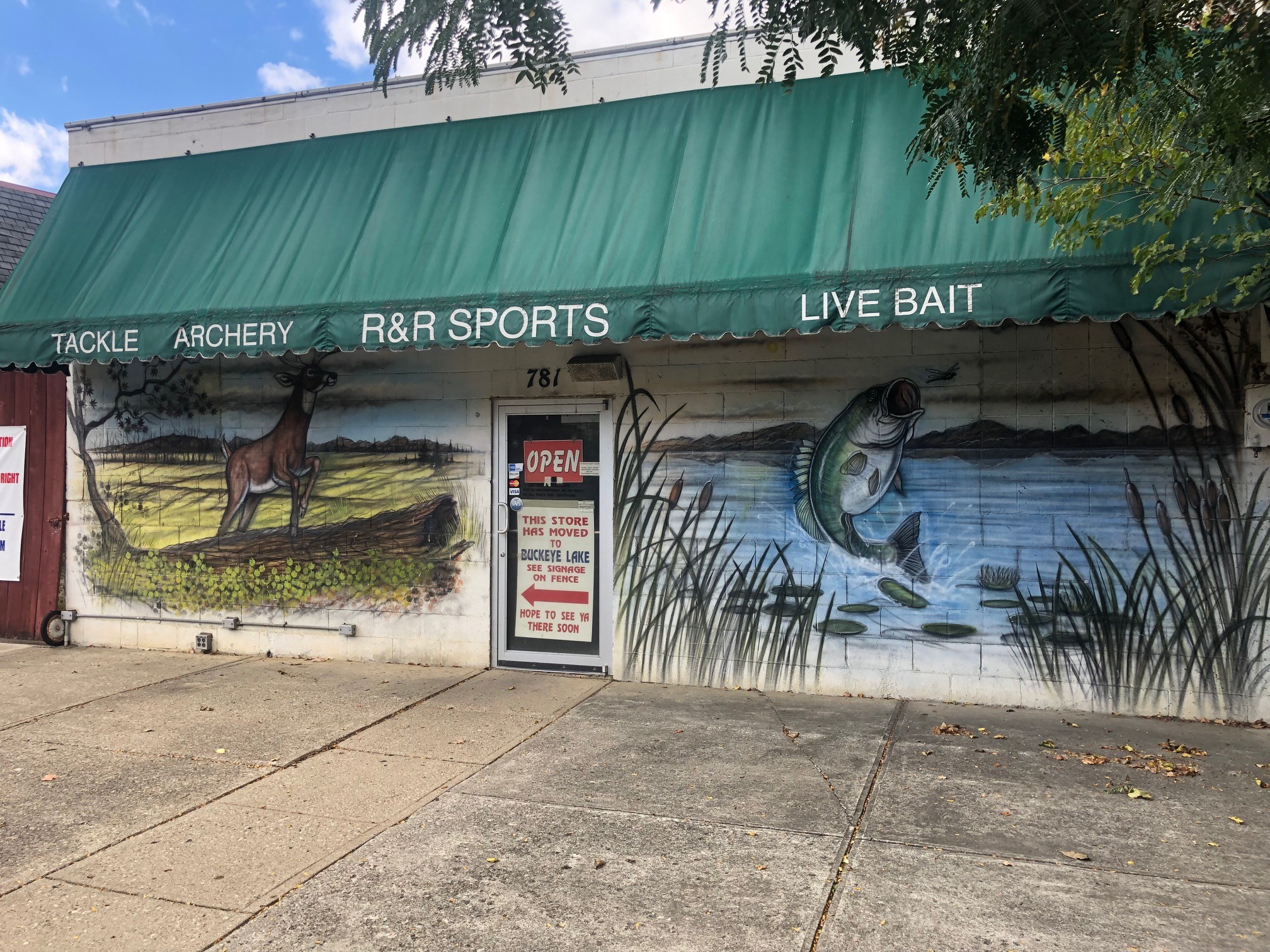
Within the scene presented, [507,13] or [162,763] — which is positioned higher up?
[507,13]

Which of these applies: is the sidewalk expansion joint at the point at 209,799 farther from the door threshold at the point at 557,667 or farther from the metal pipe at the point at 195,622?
the metal pipe at the point at 195,622

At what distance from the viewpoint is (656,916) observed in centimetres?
377

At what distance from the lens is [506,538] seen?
787 cm

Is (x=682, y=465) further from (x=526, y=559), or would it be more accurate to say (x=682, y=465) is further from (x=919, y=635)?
(x=919, y=635)

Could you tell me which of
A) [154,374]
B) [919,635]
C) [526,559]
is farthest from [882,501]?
[154,374]

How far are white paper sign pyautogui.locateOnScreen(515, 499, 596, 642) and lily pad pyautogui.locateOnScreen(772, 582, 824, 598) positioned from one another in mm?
Answer: 1445

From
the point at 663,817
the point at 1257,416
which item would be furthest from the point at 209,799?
the point at 1257,416

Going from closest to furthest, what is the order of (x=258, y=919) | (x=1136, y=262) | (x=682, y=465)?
(x=258, y=919)
(x=1136, y=262)
(x=682, y=465)

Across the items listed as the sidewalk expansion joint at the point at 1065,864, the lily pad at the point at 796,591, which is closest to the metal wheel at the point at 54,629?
the lily pad at the point at 796,591

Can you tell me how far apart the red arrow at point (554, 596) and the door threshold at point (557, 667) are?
0.47 metres

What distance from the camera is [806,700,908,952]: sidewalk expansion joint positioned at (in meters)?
3.71

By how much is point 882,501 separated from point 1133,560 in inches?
63.8

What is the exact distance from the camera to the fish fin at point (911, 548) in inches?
269

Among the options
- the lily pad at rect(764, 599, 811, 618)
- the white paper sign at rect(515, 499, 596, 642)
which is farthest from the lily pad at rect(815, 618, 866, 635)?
the white paper sign at rect(515, 499, 596, 642)
